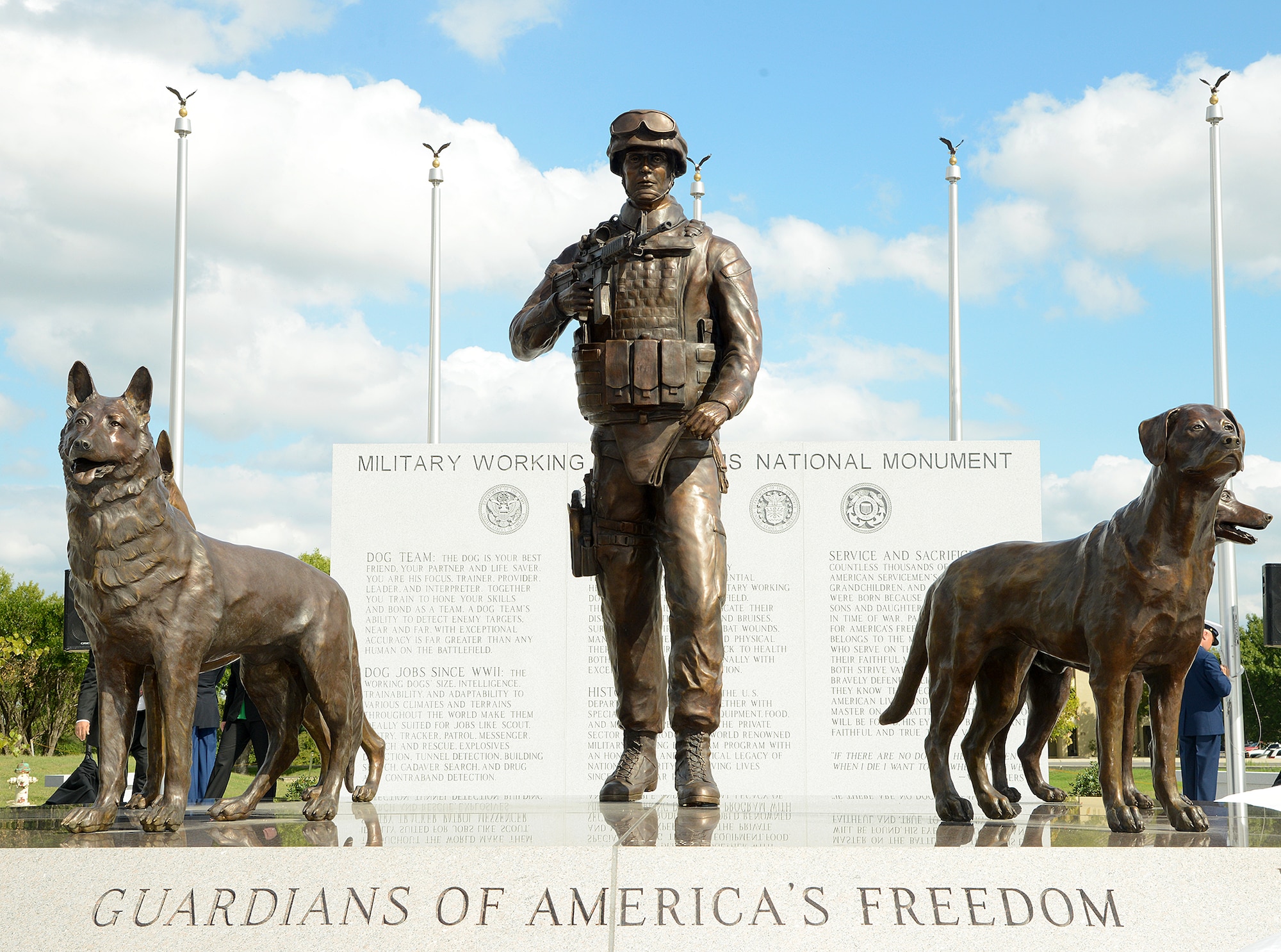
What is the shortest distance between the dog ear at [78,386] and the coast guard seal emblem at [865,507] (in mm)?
8637

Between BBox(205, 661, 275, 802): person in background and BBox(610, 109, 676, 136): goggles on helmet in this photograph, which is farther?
BBox(205, 661, 275, 802): person in background

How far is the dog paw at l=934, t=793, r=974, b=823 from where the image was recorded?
4.83 metres

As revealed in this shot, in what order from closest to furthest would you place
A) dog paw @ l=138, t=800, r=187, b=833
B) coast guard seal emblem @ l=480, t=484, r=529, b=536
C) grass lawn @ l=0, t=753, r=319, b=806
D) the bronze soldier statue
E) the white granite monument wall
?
dog paw @ l=138, t=800, r=187, b=833, the bronze soldier statue, the white granite monument wall, coast guard seal emblem @ l=480, t=484, r=529, b=536, grass lawn @ l=0, t=753, r=319, b=806

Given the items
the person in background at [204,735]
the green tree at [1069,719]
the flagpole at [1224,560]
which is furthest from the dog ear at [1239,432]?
the green tree at [1069,719]

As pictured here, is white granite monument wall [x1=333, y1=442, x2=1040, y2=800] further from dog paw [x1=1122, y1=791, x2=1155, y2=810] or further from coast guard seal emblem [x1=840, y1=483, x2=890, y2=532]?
dog paw [x1=1122, y1=791, x2=1155, y2=810]

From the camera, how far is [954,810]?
4.84m

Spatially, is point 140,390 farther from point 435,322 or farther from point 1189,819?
point 435,322

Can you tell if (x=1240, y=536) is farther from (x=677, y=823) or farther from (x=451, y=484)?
(x=451, y=484)

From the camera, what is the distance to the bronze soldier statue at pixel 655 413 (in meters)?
5.16

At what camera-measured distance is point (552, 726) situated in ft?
39.1

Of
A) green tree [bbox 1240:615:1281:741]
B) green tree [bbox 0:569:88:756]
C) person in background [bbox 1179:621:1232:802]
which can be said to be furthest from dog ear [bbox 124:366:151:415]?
green tree [bbox 1240:615:1281:741]

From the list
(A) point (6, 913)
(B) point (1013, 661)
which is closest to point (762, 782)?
(B) point (1013, 661)

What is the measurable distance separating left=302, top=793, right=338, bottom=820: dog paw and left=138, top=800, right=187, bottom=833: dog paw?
1.87 feet

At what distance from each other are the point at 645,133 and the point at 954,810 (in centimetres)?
307
